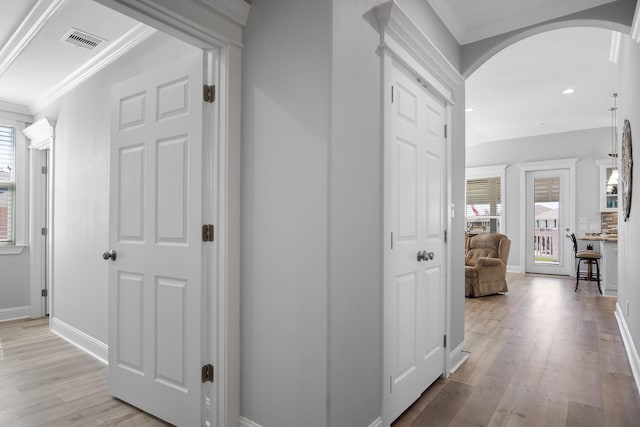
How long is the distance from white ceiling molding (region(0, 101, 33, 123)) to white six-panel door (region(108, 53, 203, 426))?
3.19 meters

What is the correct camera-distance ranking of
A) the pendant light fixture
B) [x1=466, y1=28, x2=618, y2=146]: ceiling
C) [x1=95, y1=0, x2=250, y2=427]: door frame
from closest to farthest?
[x1=95, y1=0, x2=250, y2=427]: door frame, [x1=466, y1=28, x2=618, y2=146]: ceiling, the pendant light fixture

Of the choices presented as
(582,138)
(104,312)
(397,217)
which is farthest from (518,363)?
(582,138)

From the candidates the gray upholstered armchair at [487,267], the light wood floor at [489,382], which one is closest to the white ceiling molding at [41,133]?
the light wood floor at [489,382]

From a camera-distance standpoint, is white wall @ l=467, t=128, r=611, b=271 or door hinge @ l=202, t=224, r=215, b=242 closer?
door hinge @ l=202, t=224, r=215, b=242

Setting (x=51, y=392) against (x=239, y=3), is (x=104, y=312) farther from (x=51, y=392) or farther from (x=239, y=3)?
(x=239, y=3)

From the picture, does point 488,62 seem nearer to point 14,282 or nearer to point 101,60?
point 101,60

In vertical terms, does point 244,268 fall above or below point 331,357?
above

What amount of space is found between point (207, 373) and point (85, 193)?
95.3 inches

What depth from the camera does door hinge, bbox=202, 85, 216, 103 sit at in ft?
6.44

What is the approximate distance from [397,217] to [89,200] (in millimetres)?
2847

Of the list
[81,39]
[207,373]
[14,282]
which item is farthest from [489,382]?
[14,282]

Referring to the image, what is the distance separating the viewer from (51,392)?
8.48ft

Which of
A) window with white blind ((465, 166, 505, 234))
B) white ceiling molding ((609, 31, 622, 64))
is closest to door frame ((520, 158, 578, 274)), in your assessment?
window with white blind ((465, 166, 505, 234))

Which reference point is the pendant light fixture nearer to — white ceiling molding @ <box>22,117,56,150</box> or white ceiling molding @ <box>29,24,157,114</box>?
white ceiling molding @ <box>29,24,157,114</box>
